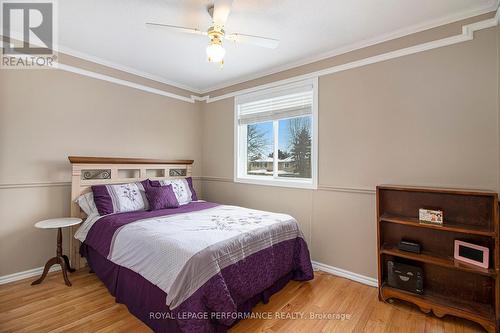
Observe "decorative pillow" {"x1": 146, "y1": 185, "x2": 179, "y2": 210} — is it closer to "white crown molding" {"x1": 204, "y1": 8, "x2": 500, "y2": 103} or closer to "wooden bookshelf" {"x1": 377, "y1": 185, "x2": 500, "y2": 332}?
"white crown molding" {"x1": 204, "y1": 8, "x2": 500, "y2": 103}

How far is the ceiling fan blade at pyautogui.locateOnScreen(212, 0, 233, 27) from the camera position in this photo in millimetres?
1633

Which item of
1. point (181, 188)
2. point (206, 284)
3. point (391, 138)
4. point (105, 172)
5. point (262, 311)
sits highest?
point (391, 138)

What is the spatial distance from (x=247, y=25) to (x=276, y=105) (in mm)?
1247

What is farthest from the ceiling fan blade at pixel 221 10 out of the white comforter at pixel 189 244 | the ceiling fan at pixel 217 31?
the white comforter at pixel 189 244

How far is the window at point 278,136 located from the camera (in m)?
3.04

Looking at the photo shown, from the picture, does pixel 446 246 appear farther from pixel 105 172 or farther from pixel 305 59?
pixel 105 172

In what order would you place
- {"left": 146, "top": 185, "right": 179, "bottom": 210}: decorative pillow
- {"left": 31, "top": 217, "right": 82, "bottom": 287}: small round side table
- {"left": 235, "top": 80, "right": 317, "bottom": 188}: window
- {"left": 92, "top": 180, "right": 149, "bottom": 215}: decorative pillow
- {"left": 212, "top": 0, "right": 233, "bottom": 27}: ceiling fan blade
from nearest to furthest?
{"left": 212, "top": 0, "right": 233, "bottom": 27}: ceiling fan blade
{"left": 31, "top": 217, "right": 82, "bottom": 287}: small round side table
{"left": 92, "top": 180, "right": 149, "bottom": 215}: decorative pillow
{"left": 146, "top": 185, "right": 179, "bottom": 210}: decorative pillow
{"left": 235, "top": 80, "right": 317, "bottom": 188}: window

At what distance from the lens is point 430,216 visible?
2.01m

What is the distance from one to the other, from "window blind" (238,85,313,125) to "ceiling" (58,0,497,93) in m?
0.38

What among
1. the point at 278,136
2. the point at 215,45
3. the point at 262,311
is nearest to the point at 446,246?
the point at 262,311

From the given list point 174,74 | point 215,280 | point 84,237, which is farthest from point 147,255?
point 174,74

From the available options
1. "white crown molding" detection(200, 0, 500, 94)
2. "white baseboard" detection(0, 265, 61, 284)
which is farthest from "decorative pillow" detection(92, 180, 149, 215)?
"white crown molding" detection(200, 0, 500, 94)

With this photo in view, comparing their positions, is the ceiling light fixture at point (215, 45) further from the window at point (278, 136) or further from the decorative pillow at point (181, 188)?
the decorative pillow at point (181, 188)

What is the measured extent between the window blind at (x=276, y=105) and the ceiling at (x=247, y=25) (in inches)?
15.1
